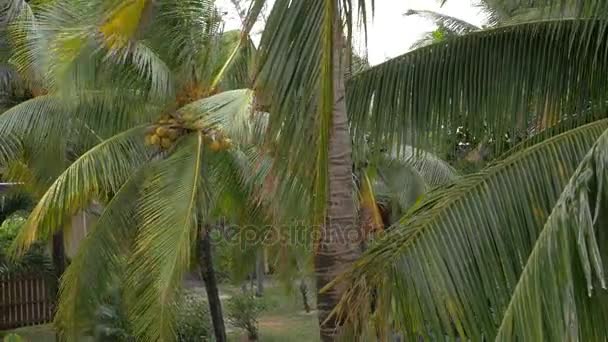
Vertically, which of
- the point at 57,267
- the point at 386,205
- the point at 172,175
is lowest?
the point at 57,267

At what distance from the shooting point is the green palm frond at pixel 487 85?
4.50m

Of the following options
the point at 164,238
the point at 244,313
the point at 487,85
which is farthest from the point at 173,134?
the point at 244,313

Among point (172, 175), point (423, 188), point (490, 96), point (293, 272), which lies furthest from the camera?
point (423, 188)

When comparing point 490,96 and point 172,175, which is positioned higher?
point 490,96

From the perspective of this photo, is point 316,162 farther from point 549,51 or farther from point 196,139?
point 196,139

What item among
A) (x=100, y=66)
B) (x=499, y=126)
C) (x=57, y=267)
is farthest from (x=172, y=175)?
(x=57, y=267)

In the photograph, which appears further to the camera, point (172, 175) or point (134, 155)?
point (134, 155)

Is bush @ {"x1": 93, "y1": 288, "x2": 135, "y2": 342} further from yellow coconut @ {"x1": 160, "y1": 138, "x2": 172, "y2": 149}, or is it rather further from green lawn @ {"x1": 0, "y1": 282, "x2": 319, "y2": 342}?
yellow coconut @ {"x1": 160, "y1": 138, "x2": 172, "y2": 149}

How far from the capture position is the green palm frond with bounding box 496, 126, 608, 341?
249cm

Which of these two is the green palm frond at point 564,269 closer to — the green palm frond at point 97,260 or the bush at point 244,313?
the green palm frond at point 97,260

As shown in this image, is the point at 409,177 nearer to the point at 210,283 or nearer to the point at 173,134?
the point at 210,283

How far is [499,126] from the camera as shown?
15.1ft

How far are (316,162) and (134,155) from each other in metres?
5.46

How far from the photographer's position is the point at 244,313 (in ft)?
44.9
